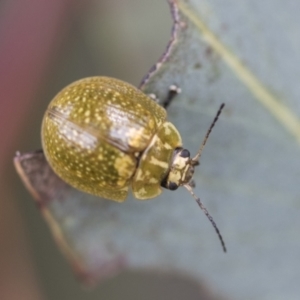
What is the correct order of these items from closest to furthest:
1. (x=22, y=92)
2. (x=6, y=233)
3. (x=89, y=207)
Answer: (x=89, y=207), (x=22, y=92), (x=6, y=233)

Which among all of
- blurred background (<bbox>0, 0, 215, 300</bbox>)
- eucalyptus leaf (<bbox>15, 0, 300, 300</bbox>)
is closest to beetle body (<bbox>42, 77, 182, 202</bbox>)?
eucalyptus leaf (<bbox>15, 0, 300, 300</bbox>)

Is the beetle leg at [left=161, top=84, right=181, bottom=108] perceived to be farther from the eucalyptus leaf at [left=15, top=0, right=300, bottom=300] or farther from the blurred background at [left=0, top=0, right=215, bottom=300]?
the blurred background at [left=0, top=0, right=215, bottom=300]

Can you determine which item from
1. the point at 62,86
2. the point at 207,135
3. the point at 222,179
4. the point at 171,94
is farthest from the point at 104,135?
the point at 62,86

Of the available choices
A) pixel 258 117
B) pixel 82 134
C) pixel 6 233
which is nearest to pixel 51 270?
pixel 6 233

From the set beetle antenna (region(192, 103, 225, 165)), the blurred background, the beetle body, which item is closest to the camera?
the beetle body

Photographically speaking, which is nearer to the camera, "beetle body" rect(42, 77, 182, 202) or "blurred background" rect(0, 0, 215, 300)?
"beetle body" rect(42, 77, 182, 202)

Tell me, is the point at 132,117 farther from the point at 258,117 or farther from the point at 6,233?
the point at 6,233

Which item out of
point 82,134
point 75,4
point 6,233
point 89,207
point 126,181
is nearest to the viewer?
point 82,134
